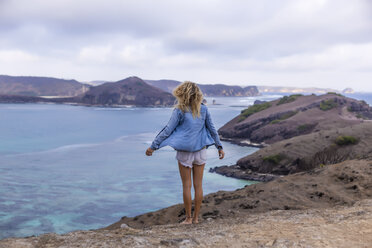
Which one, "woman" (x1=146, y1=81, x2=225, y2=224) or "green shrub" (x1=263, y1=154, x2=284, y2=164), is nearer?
"woman" (x1=146, y1=81, x2=225, y2=224)

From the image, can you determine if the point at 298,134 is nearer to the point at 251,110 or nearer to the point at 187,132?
the point at 251,110

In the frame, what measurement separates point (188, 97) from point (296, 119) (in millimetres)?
49120

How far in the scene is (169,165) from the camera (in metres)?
36.2

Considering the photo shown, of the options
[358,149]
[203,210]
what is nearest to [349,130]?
[358,149]

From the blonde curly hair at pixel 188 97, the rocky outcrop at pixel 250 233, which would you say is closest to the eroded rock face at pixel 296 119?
the rocky outcrop at pixel 250 233

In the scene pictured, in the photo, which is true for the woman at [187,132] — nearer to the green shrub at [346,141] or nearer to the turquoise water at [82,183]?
the turquoise water at [82,183]

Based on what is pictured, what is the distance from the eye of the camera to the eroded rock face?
4916 centimetres

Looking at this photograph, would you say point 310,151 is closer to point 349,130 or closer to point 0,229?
point 349,130

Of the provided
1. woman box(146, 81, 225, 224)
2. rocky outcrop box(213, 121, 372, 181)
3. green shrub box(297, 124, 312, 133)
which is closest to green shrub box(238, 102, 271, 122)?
green shrub box(297, 124, 312, 133)

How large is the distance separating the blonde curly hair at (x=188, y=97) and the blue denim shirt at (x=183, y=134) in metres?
Result: 0.08

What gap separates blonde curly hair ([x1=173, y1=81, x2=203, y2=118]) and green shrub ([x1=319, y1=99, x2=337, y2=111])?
54.1m

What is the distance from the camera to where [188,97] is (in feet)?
18.3

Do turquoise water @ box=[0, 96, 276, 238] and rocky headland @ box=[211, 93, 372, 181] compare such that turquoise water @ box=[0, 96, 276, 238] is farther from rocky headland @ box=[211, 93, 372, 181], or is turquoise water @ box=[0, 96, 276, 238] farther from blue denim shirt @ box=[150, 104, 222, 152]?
blue denim shirt @ box=[150, 104, 222, 152]

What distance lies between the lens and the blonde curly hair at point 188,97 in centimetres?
561
